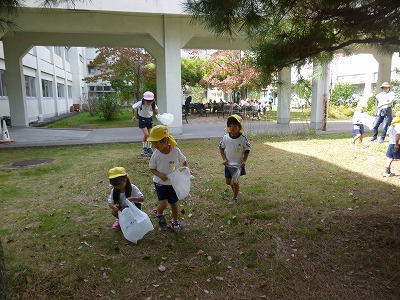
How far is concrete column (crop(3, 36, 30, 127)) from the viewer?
40.7 feet

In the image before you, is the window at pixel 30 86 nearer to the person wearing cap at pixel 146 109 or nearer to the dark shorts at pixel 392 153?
the person wearing cap at pixel 146 109

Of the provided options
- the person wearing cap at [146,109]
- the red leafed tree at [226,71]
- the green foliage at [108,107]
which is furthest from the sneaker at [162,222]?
the red leafed tree at [226,71]

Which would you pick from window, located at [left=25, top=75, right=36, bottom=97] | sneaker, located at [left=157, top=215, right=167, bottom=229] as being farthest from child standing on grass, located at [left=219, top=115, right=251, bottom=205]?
window, located at [left=25, top=75, right=36, bottom=97]

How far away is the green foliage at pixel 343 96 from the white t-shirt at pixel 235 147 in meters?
19.2

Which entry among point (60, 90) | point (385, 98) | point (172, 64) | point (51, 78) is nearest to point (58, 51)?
point (60, 90)

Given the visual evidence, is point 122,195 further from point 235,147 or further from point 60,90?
point 60,90

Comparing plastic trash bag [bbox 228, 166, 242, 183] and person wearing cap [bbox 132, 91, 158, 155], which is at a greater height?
person wearing cap [bbox 132, 91, 158, 155]

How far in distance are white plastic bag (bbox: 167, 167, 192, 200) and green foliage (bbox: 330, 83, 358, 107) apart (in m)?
20.1

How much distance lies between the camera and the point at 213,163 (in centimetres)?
686

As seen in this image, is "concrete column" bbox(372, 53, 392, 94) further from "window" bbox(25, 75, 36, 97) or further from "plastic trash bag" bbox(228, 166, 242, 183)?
"window" bbox(25, 75, 36, 97)

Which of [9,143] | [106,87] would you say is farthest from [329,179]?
[106,87]

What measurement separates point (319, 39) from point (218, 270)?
2.66 metres

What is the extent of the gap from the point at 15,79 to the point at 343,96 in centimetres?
1918

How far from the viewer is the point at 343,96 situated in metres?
21.1
